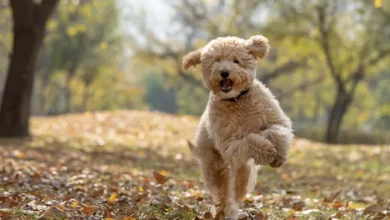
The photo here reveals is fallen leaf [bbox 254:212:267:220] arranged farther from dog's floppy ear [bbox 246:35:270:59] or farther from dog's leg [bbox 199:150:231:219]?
dog's floppy ear [bbox 246:35:270:59]

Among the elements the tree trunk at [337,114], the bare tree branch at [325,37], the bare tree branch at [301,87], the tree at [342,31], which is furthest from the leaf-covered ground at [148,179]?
the bare tree branch at [301,87]

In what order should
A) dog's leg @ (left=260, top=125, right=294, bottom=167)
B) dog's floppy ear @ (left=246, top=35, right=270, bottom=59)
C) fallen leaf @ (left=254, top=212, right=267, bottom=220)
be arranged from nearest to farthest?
dog's leg @ (left=260, top=125, right=294, bottom=167), dog's floppy ear @ (left=246, top=35, right=270, bottom=59), fallen leaf @ (left=254, top=212, right=267, bottom=220)

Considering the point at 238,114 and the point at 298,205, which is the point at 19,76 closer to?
the point at 298,205

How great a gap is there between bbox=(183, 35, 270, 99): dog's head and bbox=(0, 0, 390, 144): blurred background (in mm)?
3299

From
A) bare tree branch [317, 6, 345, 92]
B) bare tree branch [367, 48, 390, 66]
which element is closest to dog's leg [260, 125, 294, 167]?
bare tree branch [317, 6, 345, 92]

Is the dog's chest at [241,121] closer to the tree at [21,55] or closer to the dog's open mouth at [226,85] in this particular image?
the dog's open mouth at [226,85]

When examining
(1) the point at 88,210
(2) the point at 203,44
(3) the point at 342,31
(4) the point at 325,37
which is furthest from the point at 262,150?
(2) the point at 203,44

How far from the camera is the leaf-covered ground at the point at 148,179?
5.52m

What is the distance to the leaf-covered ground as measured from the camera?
5516 mm

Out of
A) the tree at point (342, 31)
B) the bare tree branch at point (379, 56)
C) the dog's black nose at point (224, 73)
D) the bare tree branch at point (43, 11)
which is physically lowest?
the dog's black nose at point (224, 73)

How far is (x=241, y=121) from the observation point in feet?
16.6

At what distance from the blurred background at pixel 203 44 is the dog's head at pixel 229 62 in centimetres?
330

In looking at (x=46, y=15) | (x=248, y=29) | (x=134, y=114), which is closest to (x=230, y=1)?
(x=248, y=29)

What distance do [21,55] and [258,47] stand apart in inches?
423
